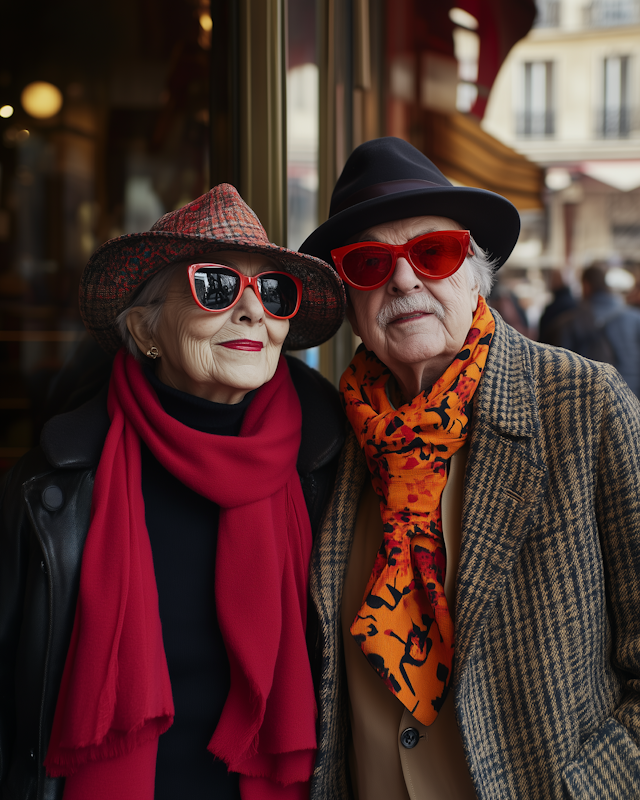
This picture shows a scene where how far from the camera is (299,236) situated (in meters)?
2.67

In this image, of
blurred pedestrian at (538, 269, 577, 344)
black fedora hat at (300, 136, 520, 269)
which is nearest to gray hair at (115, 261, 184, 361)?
black fedora hat at (300, 136, 520, 269)

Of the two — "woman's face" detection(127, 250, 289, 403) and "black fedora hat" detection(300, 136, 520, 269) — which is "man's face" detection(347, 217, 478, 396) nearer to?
"black fedora hat" detection(300, 136, 520, 269)

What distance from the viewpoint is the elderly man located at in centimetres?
132

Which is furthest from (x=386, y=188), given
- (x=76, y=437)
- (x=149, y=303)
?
(x=76, y=437)

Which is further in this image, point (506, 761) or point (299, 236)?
point (299, 236)

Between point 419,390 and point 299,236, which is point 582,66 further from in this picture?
point 419,390

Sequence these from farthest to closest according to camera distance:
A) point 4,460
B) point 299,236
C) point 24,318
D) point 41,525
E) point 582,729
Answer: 1. point 24,318
2. point 4,460
3. point 299,236
4. point 41,525
5. point 582,729

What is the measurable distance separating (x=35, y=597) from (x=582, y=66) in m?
12.1

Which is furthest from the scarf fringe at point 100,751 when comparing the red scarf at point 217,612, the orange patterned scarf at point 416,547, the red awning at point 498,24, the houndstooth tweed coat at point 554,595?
the red awning at point 498,24

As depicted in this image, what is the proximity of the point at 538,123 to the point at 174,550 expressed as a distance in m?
11.5

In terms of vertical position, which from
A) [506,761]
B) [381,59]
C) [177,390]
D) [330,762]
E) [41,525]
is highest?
[381,59]

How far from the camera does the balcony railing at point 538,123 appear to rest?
10.9 metres

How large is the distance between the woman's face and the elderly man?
0.79ft

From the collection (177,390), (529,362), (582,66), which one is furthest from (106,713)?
(582,66)
